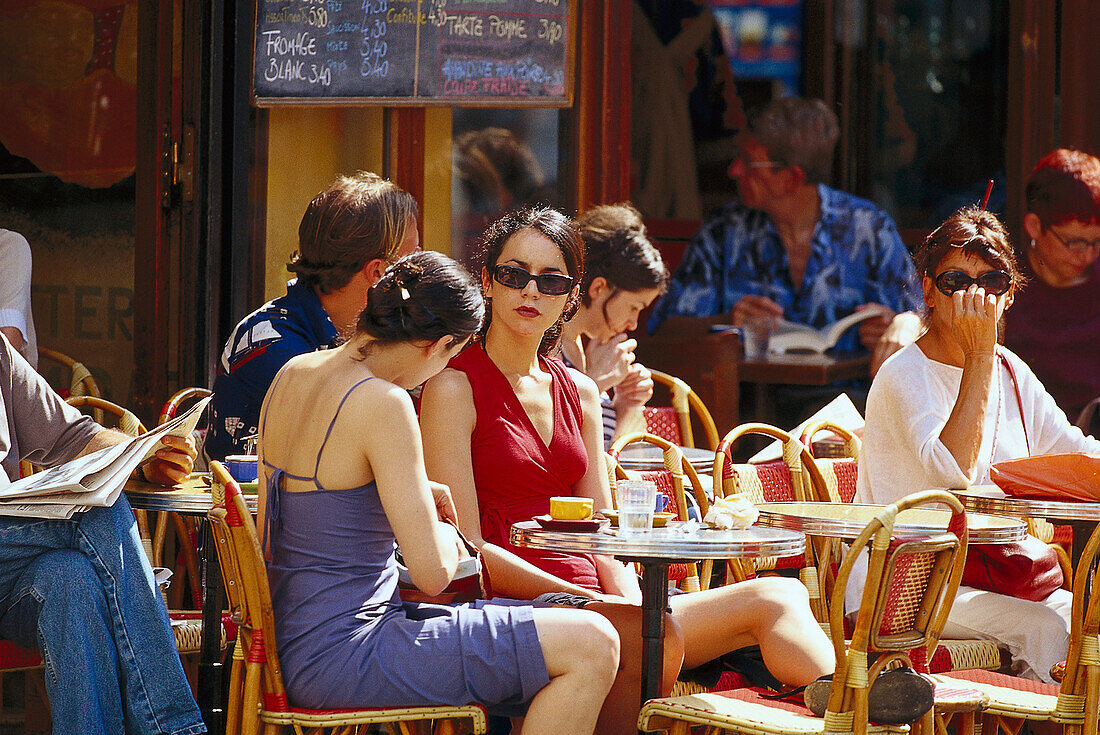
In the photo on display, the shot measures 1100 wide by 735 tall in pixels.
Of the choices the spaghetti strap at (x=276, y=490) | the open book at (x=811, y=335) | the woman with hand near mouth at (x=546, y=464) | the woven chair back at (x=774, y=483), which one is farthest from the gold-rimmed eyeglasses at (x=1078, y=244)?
the spaghetti strap at (x=276, y=490)

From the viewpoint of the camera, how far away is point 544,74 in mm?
5316

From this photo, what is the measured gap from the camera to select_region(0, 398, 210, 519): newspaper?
9.59ft

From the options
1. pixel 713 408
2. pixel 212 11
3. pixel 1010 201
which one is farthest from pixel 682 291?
pixel 212 11

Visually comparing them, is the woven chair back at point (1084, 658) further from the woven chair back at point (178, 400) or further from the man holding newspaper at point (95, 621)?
the woven chair back at point (178, 400)

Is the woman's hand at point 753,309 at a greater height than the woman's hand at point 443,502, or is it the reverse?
the woman's hand at point 753,309

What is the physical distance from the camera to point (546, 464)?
3.44 meters

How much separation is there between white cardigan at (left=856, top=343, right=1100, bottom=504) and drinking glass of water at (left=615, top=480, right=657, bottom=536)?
1.21 metres

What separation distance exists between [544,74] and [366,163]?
0.86 meters

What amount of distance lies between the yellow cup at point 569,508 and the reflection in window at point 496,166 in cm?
304

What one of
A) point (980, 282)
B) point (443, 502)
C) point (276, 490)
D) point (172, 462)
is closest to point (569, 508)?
point (443, 502)

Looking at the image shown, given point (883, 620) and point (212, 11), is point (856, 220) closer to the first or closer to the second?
point (212, 11)

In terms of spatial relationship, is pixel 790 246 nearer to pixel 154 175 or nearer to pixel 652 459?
pixel 652 459

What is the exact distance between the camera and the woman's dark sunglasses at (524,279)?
3.47m

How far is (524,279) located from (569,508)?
0.72 m
